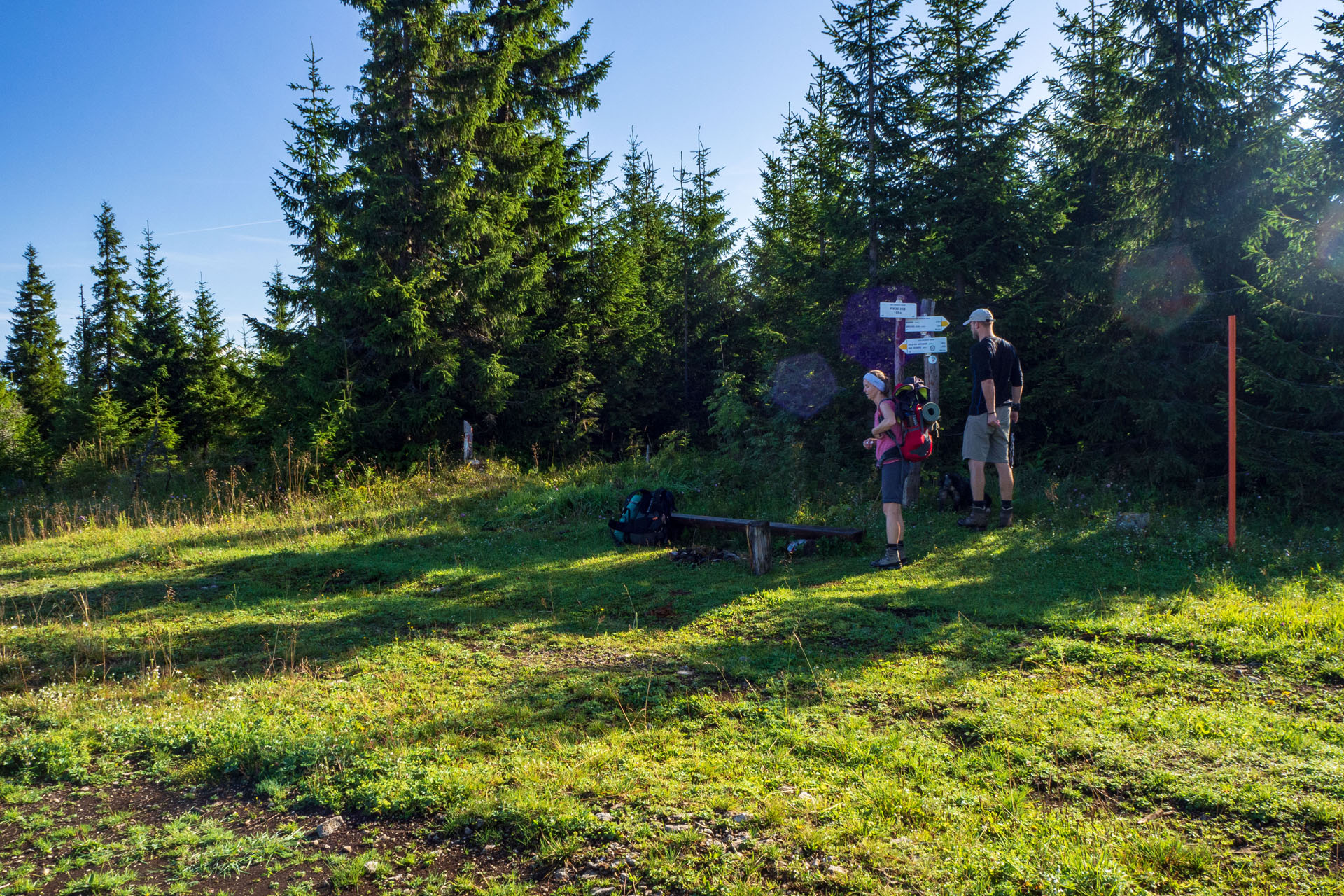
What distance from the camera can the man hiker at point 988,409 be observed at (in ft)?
29.0

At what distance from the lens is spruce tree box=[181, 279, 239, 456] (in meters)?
24.6

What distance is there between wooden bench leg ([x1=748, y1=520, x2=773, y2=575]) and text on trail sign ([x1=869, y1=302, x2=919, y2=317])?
3.62 metres

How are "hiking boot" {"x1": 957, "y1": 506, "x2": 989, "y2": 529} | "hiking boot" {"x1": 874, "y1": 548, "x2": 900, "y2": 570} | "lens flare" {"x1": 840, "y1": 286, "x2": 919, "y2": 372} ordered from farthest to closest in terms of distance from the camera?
"lens flare" {"x1": 840, "y1": 286, "x2": 919, "y2": 372} < "hiking boot" {"x1": 957, "y1": 506, "x2": 989, "y2": 529} < "hiking boot" {"x1": 874, "y1": 548, "x2": 900, "y2": 570}

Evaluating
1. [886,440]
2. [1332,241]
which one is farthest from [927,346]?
[1332,241]

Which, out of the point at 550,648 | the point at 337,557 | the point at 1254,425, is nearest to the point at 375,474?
the point at 337,557

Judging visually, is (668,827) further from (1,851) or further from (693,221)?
(693,221)

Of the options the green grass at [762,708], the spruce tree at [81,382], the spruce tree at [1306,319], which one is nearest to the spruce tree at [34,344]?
the spruce tree at [81,382]

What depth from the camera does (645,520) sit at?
967 centimetres

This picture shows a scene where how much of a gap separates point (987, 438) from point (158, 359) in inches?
1022

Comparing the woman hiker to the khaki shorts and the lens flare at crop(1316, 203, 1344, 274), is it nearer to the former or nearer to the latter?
the khaki shorts

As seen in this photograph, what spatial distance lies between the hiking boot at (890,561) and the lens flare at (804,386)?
22.7ft

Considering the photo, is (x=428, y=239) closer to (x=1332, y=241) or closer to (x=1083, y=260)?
(x=1083, y=260)

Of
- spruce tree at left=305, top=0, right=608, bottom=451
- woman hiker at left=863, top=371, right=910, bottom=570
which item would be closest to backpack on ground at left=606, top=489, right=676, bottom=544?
woman hiker at left=863, top=371, right=910, bottom=570

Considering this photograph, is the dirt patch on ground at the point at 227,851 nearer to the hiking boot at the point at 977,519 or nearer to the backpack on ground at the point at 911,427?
the backpack on ground at the point at 911,427
